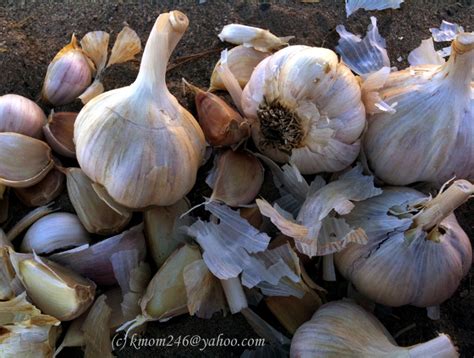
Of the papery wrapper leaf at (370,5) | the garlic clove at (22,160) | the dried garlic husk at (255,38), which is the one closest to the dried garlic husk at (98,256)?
the garlic clove at (22,160)

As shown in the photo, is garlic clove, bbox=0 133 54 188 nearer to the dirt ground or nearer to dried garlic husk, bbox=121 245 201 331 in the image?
the dirt ground

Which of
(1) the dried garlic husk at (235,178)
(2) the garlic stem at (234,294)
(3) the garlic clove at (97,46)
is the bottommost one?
(2) the garlic stem at (234,294)

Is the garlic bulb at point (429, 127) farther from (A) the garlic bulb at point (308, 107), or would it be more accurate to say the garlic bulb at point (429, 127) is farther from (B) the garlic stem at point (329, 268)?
(B) the garlic stem at point (329, 268)

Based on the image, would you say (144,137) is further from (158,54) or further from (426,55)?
(426,55)

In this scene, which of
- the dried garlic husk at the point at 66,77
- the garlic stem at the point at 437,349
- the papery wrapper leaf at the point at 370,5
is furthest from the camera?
the papery wrapper leaf at the point at 370,5

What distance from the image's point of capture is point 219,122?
0.98 m

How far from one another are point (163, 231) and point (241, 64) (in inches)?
12.5

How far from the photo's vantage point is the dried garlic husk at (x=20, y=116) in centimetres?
99

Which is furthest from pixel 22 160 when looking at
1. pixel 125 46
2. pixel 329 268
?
pixel 329 268

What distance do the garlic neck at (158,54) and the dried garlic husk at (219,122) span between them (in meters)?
0.11

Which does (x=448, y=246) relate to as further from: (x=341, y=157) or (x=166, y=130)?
(x=166, y=130)

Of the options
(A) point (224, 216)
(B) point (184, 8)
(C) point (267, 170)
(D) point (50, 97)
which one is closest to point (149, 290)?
(A) point (224, 216)

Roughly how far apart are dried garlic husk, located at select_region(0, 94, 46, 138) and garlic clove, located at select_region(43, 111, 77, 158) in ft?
0.07

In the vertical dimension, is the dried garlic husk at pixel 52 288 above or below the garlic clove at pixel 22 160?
below
